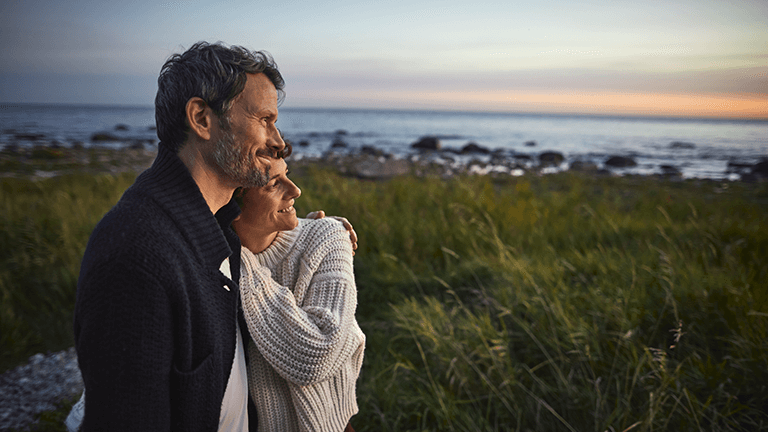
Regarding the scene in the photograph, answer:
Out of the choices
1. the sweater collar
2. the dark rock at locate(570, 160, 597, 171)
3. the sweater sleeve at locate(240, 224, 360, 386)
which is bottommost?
the dark rock at locate(570, 160, 597, 171)

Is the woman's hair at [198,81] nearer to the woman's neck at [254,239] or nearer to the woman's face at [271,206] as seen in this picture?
the woman's face at [271,206]

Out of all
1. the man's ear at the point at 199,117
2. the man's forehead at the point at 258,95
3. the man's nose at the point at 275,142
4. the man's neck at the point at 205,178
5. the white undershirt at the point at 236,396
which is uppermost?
the man's forehead at the point at 258,95

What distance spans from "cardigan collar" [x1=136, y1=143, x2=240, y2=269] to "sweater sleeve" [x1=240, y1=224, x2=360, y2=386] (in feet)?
0.71

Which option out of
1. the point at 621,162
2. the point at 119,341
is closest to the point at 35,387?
the point at 119,341

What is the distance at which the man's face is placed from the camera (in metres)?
1.44

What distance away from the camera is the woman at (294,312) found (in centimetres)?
154

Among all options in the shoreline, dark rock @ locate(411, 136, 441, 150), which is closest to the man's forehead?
the shoreline

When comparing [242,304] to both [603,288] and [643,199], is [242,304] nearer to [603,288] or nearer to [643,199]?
[603,288]

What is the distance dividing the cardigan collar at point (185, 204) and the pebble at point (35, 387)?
2.83 m

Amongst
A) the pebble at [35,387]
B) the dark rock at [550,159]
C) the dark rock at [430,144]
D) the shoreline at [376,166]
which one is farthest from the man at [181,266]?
the dark rock at [430,144]

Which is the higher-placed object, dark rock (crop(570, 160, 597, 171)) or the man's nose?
the man's nose

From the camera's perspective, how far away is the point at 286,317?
1.55 metres

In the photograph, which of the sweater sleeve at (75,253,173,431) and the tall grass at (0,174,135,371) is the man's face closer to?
the sweater sleeve at (75,253,173,431)

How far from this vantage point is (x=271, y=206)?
170 cm
